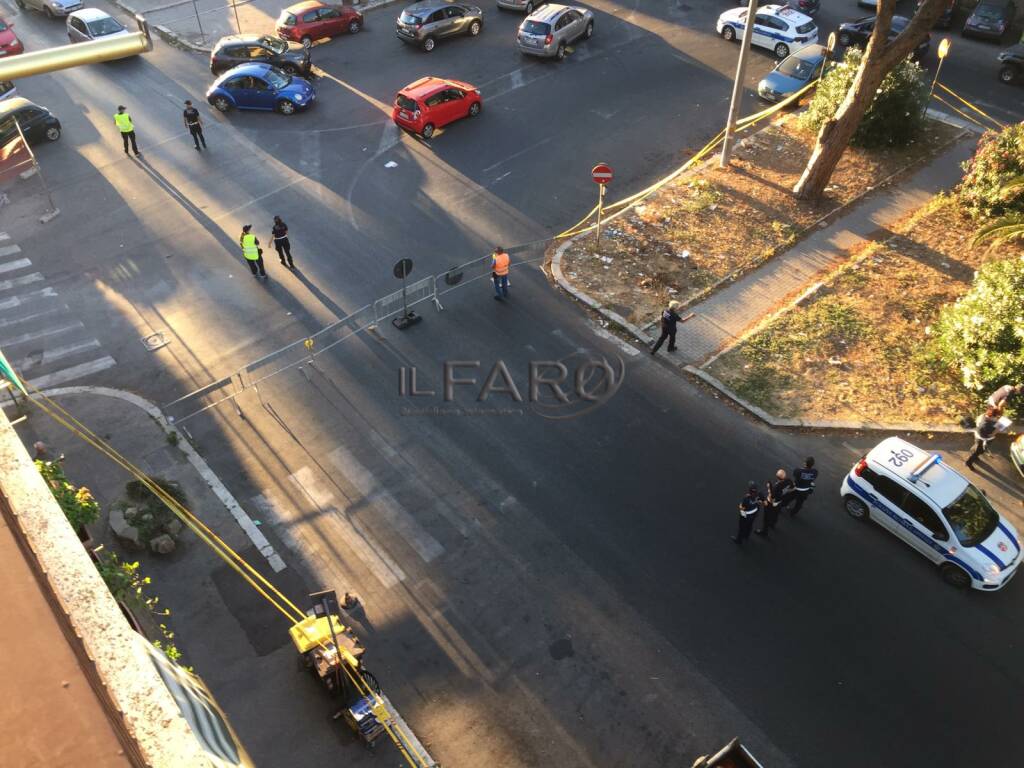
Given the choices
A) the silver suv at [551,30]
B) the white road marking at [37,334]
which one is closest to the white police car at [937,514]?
the white road marking at [37,334]

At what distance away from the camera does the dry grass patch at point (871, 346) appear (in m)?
17.1

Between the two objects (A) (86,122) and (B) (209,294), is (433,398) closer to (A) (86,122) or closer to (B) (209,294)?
(B) (209,294)

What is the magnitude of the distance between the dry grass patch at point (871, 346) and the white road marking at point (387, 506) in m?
7.57

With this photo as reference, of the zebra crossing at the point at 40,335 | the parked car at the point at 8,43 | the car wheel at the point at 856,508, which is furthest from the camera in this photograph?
the parked car at the point at 8,43

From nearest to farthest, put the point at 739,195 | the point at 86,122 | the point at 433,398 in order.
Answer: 1. the point at 433,398
2. the point at 739,195
3. the point at 86,122

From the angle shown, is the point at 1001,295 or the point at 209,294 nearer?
the point at 1001,295

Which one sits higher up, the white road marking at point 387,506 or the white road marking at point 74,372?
the white road marking at point 74,372

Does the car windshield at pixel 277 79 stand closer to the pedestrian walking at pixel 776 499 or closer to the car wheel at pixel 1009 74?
the pedestrian walking at pixel 776 499

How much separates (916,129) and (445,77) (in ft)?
51.8

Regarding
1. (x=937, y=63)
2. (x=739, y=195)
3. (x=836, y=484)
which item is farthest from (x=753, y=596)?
(x=937, y=63)

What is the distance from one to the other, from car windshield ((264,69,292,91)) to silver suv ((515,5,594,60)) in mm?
8785

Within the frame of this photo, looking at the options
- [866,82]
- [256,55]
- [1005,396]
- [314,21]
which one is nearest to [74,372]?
[256,55]

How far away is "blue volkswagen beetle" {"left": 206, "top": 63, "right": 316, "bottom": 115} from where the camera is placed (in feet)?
86.0

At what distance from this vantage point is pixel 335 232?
21484 mm
